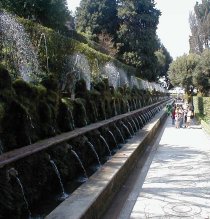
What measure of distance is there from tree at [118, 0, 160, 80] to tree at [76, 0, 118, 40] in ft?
3.41

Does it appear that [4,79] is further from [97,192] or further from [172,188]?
[172,188]

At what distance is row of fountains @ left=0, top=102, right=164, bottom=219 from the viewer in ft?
16.9

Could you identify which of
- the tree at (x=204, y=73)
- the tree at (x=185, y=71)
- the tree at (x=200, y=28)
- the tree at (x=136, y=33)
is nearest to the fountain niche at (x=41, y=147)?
the tree at (x=204, y=73)

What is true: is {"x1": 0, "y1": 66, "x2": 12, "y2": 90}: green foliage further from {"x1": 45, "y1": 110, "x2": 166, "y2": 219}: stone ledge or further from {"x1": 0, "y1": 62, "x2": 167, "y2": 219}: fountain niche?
{"x1": 45, "y1": 110, "x2": 166, "y2": 219}: stone ledge

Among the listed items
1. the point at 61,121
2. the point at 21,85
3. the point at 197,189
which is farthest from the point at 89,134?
the point at 197,189

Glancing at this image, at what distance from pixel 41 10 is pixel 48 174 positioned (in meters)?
24.0

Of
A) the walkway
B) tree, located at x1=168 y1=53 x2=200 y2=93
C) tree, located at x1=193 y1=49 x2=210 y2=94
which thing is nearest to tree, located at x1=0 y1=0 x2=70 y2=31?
tree, located at x1=193 y1=49 x2=210 y2=94

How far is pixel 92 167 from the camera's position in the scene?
8781 millimetres

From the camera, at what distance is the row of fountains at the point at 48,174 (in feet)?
16.9

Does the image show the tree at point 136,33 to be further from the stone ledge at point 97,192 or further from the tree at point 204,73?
the stone ledge at point 97,192

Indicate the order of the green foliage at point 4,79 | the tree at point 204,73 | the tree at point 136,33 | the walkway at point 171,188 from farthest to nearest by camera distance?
the tree at point 136,33, the tree at point 204,73, the green foliage at point 4,79, the walkway at point 171,188

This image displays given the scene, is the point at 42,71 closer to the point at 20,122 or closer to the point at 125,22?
the point at 20,122

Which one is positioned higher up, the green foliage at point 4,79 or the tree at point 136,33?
the tree at point 136,33

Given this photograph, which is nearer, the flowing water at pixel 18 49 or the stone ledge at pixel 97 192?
the stone ledge at pixel 97 192
